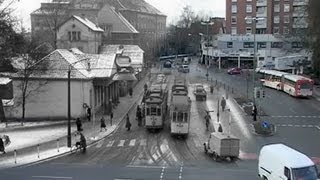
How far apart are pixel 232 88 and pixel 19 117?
3413cm

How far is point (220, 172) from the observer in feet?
99.9

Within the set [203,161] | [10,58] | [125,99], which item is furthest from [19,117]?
[203,161]

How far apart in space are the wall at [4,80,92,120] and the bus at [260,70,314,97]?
2739 cm

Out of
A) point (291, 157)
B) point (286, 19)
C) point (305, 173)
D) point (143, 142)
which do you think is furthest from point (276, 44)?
point (305, 173)

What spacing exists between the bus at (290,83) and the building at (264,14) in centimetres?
3231

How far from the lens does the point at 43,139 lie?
4112cm

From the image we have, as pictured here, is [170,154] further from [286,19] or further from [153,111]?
[286,19]


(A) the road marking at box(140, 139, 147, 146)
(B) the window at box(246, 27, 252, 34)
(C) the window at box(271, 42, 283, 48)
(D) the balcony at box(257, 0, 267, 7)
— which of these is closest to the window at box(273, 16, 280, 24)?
(D) the balcony at box(257, 0, 267, 7)

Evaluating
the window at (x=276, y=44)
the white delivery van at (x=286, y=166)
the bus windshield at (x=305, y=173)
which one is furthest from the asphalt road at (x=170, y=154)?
the window at (x=276, y=44)

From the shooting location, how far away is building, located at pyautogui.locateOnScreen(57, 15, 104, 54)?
71.6 m

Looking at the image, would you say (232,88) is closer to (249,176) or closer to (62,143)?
(62,143)

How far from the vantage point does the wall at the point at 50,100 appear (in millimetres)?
50625

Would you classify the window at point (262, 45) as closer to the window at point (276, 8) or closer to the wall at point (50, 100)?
the window at point (276, 8)

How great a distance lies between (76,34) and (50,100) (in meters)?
23.1
